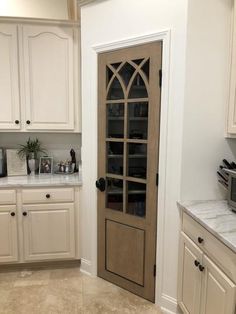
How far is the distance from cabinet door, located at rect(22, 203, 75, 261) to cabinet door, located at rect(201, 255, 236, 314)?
58.9 inches

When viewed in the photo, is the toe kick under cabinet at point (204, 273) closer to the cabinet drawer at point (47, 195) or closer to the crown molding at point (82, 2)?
the cabinet drawer at point (47, 195)

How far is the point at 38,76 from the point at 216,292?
243 centimetres

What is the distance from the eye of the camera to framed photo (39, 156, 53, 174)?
3139mm

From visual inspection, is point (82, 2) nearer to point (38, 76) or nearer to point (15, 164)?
point (38, 76)

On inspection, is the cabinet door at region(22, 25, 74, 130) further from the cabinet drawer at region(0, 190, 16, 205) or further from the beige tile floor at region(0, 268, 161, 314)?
the beige tile floor at region(0, 268, 161, 314)

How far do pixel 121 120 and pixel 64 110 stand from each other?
0.83 meters

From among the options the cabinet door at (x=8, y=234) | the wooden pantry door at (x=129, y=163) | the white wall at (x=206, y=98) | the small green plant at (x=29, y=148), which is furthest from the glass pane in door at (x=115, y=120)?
the cabinet door at (x=8, y=234)

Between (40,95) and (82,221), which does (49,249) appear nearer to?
Answer: (82,221)

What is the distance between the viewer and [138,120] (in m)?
2.27

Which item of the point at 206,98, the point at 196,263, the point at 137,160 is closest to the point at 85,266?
the point at 137,160

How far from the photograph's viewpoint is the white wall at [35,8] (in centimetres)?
304

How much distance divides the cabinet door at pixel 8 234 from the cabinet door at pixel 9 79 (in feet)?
2.78

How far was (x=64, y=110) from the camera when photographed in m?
2.92

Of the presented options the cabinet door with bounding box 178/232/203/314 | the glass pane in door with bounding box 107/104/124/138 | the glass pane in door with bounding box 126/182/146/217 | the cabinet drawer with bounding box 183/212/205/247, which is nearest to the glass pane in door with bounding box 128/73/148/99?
the glass pane in door with bounding box 107/104/124/138
